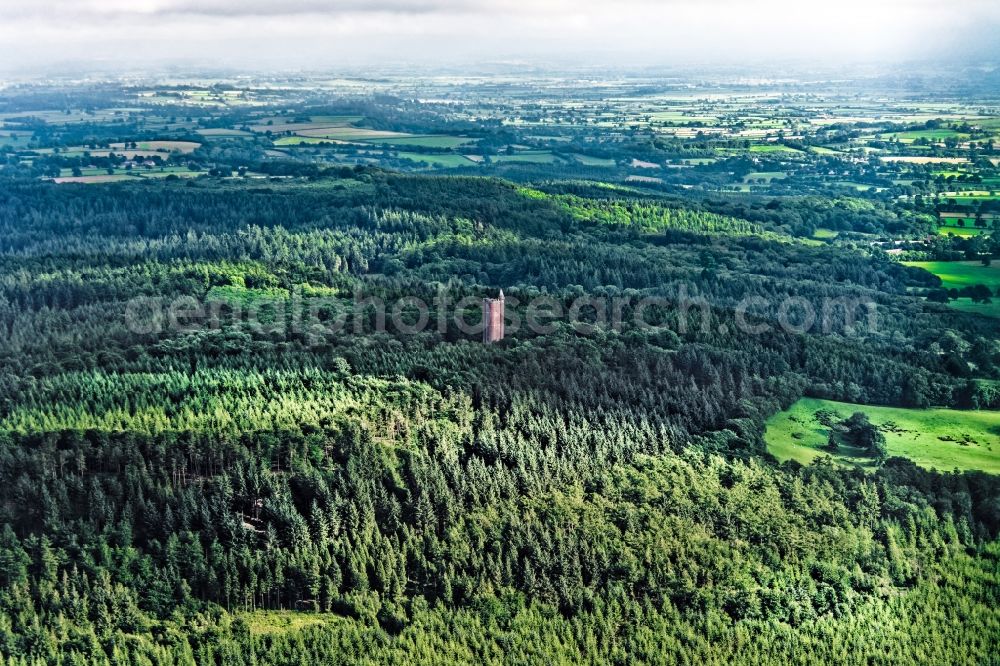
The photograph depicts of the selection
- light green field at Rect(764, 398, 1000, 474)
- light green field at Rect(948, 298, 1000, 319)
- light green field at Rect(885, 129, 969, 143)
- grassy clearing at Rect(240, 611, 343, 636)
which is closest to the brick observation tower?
light green field at Rect(764, 398, 1000, 474)

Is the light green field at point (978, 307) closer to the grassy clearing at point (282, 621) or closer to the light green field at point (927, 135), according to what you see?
the light green field at point (927, 135)

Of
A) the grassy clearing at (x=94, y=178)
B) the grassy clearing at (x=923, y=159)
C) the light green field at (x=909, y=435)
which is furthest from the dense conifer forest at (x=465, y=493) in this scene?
the grassy clearing at (x=94, y=178)

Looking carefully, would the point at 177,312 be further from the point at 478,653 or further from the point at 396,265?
the point at 478,653

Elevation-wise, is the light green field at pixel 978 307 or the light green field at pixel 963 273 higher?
the light green field at pixel 963 273

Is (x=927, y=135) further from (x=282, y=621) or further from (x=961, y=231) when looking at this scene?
(x=282, y=621)

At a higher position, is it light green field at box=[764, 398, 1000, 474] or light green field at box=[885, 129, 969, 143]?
light green field at box=[885, 129, 969, 143]

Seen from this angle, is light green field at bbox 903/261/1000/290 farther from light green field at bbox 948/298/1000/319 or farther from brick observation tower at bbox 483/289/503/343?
brick observation tower at bbox 483/289/503/343

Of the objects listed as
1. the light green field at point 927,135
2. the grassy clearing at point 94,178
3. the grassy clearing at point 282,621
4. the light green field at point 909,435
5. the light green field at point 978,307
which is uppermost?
the light green field at point 927,135

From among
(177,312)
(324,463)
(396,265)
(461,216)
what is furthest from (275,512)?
(461,216)
